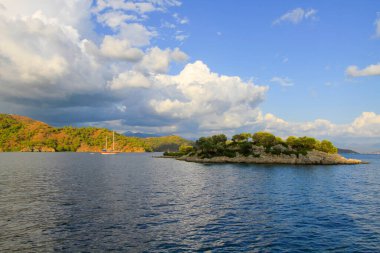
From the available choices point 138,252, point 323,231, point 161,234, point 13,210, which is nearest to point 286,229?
point 323,231

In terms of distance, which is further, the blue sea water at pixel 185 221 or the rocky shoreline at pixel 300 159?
the rocky shoreline at pixel 300 159

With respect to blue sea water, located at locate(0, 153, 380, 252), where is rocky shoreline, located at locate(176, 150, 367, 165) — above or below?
above

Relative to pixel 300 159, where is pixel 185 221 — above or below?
below

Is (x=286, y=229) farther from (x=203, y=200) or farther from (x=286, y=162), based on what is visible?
(x=286, y=162)

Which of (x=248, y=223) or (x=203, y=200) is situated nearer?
(x=248, y=223)

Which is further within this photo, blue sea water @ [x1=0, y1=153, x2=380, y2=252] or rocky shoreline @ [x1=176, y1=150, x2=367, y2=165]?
rocky shoreline @ [x1=176, y1=150, x2=367, y2=165]

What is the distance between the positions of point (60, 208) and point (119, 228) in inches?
674

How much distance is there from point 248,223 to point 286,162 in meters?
155

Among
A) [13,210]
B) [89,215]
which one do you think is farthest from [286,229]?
[13,210]

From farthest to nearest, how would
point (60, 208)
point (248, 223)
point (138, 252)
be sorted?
point (60, 208) → point (248, 223) → point (138, 252)

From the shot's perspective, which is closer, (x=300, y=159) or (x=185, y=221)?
(x=185, y=221)

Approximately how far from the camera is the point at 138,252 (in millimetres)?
29469

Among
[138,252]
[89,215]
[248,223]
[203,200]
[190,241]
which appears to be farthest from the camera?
[203,200]

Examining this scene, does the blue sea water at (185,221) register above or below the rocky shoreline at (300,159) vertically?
below
